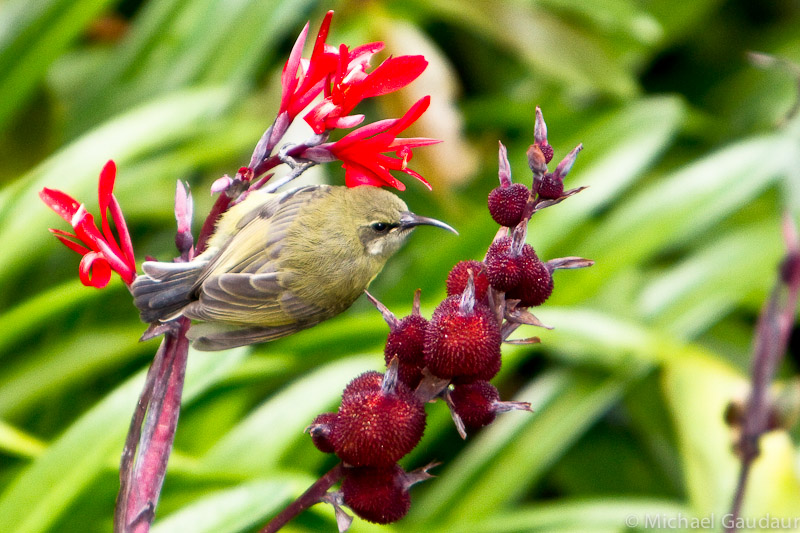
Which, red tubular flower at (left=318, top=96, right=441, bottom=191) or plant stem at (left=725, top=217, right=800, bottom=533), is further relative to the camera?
plant stem at (left=725, top=217, right=800, bottom=533)

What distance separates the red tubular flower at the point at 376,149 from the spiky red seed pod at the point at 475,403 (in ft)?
0.67

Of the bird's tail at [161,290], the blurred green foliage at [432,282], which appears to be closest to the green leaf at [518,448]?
the blurred green foliage at [432,282]

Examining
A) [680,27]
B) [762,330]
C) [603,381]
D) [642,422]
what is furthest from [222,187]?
[680,27]

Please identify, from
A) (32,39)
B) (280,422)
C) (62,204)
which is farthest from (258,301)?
(32,39)

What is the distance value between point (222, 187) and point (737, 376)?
5.01 feet

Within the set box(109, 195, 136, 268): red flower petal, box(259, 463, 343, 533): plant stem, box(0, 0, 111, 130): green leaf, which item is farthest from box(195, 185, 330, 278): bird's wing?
box(0, 0, 111, 130): green leaf

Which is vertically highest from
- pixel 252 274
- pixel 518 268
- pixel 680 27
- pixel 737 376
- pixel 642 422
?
pixel 518 268

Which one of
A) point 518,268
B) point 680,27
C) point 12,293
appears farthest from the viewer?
point 680,27

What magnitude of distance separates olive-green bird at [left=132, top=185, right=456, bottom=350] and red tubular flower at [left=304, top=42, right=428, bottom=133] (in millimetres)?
149

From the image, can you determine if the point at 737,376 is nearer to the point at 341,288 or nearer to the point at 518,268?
the point at 341,288

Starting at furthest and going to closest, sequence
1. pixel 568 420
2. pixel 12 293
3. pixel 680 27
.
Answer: pixel 680 27 → pixel 12 293 → pixel 568 420

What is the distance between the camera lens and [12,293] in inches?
78.9

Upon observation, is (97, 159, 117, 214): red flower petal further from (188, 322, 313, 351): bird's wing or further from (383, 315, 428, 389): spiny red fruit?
(383, 315, 428, 389): spiny red fruit

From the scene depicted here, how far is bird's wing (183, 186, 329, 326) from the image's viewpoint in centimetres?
88
